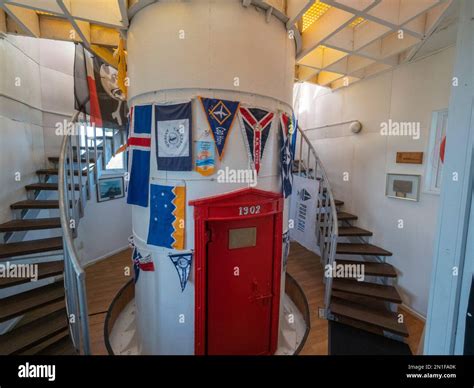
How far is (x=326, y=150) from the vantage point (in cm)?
555

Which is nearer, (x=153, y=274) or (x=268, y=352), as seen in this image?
(x=153, y=274)

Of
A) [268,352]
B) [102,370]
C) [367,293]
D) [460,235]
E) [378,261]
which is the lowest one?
[268,352]

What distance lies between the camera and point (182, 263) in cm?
246

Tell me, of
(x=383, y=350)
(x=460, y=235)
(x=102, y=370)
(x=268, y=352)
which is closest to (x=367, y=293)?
(x=383, y=350)

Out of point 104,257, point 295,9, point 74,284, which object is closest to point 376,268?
point 295,9

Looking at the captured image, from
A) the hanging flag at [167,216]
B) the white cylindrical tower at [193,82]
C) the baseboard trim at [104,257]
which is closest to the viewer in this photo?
the white cylindrical tower at [193,82]

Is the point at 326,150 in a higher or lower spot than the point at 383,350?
higher

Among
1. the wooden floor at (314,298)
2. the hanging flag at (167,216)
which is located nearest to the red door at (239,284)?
the hanging flag at (167,216)

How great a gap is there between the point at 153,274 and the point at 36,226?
1802mm

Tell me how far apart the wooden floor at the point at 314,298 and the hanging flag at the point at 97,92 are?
4.48 meters

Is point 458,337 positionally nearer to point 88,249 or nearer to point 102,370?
point 102,370

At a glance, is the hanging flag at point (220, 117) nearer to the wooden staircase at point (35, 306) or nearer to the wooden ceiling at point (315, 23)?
the wooden ceiling at point (315, 23)

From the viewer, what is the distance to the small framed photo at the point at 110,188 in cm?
509

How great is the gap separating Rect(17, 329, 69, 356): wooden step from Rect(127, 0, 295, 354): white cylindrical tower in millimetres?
848
